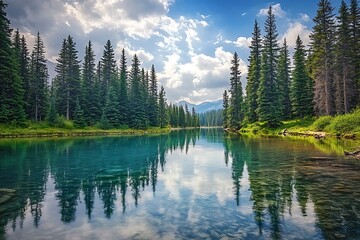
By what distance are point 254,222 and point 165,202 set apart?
335cm

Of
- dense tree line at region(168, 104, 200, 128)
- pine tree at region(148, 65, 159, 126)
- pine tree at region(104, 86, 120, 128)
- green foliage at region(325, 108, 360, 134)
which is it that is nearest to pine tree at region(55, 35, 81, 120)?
pine tree at region(104, 86, 120, 128)

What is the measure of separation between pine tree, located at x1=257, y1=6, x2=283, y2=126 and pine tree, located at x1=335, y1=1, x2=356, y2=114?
10617 millimetres

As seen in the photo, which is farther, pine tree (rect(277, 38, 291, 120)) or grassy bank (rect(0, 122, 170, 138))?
pine tree (rect(277, 38, 291, 120))

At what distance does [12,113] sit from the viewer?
45625 millimetres

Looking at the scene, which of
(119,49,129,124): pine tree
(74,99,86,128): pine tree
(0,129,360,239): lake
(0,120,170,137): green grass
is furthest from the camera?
(119,49,129,124): pine tree

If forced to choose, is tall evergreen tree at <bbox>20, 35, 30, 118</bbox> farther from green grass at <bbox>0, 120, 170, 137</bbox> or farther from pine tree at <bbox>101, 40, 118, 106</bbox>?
pine tree at <bbox>101, 40, 118, 106</bbox>

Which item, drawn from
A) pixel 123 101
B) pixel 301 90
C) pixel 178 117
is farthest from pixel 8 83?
pixel 178 117

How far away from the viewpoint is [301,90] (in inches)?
2080

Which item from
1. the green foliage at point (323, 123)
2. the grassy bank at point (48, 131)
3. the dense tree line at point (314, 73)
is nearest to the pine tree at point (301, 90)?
the dense tree line at point (314, 73)

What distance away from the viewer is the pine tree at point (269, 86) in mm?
50688

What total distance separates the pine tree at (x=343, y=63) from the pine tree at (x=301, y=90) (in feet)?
25.7

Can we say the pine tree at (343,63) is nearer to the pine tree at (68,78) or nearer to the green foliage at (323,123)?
the green foliage at (323,123)

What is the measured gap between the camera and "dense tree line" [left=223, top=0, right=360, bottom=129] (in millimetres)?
41000

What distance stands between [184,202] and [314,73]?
1765 inches
